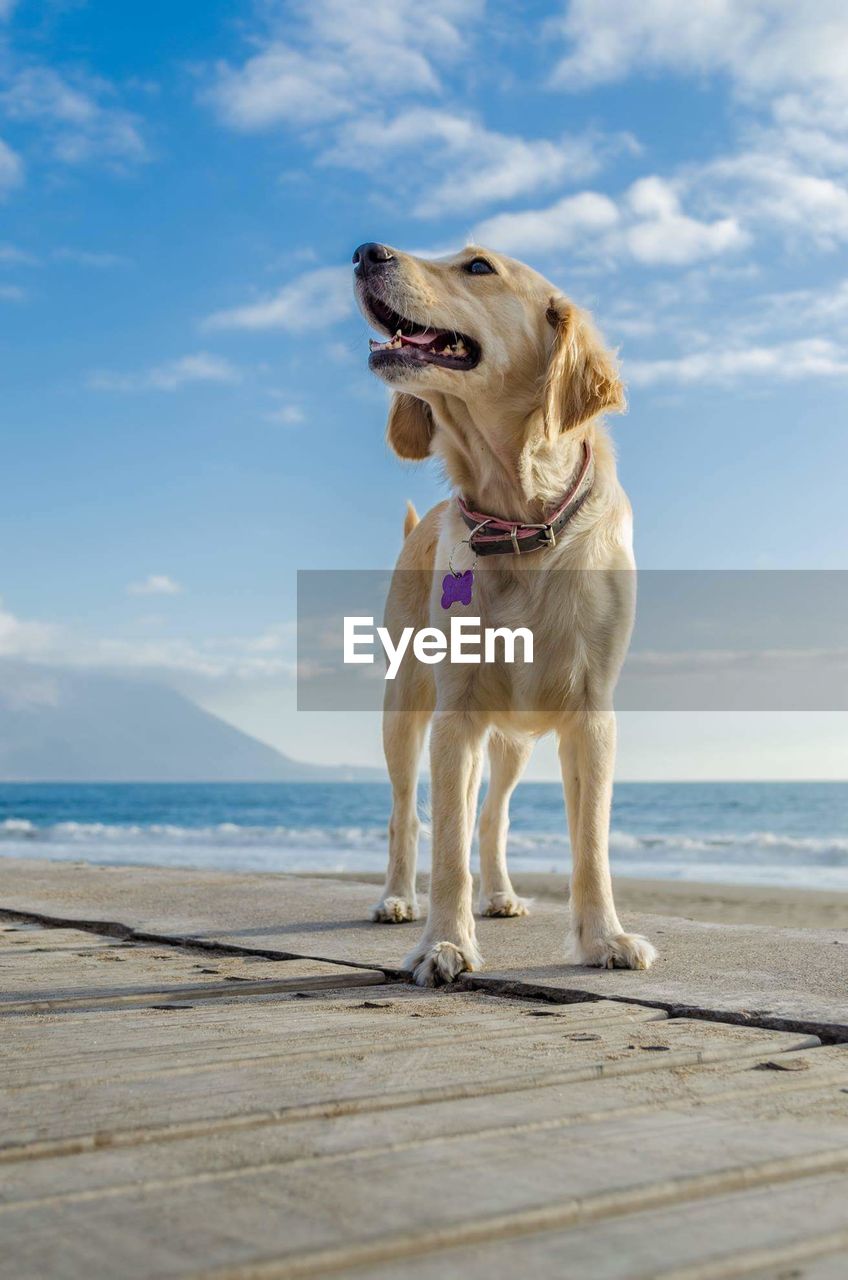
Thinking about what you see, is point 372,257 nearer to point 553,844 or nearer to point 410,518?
point 410,518

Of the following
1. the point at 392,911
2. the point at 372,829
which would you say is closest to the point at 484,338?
the point at 392,911

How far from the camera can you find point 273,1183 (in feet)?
5.12

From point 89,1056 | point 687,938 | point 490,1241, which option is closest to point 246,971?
point 89,1056

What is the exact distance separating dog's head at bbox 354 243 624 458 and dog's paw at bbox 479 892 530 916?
2.15m

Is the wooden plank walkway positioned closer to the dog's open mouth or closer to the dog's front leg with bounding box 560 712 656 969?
the dog's front leg with bounding box 560 712 656 969

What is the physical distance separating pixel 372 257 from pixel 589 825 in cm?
191

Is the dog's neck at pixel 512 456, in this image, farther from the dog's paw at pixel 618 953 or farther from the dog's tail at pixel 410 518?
the dog's tail at pixel 410 518

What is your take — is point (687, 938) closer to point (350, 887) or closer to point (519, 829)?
point (350, 887)

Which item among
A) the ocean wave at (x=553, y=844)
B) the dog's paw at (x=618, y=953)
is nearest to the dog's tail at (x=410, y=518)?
the dog's paw at (x=618, y=953)

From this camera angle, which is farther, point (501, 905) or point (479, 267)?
point (501, 905)

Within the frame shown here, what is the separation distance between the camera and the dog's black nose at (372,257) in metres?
3.90

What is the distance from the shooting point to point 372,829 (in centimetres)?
3653

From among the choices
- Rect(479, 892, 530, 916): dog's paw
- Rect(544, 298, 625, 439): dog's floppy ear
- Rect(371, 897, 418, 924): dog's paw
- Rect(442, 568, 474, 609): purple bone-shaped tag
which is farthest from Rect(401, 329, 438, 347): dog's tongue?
Rect(479, 892, 530, 916): dog's paw

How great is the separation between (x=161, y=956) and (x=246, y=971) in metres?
0.50
